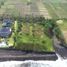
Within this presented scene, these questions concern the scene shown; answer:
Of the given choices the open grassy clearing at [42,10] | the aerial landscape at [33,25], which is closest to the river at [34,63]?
the aerial landscape at [33,25]

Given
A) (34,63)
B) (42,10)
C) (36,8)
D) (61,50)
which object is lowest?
(36,8)

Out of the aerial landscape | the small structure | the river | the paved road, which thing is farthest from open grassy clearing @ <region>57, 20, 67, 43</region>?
the small structure

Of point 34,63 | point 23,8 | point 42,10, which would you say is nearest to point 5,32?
point 34,63

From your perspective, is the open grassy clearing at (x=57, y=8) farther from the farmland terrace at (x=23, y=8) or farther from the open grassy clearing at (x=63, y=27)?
the open grassy clearing at (x=63, y=27)

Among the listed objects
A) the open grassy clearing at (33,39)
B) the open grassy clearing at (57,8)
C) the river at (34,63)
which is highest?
the open grassy clearing at (33,39)

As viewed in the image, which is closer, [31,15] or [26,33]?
[26,33]

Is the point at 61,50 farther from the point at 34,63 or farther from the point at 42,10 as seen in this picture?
the point at 42,10

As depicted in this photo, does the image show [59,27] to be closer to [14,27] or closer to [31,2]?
[14,27]

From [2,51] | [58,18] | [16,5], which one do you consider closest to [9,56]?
[2,51]
